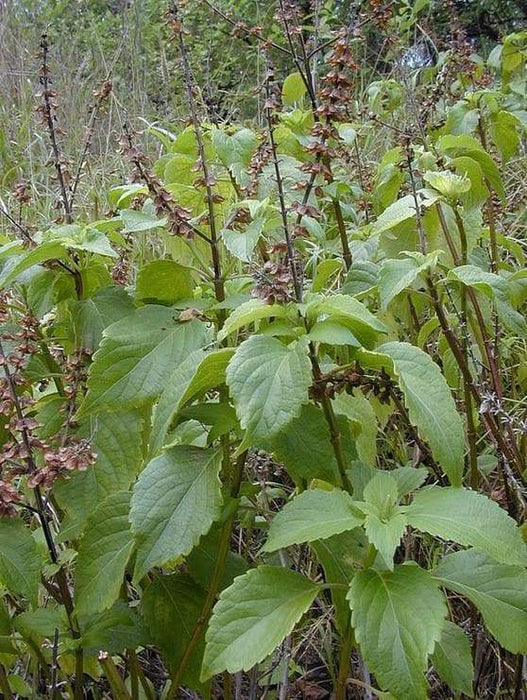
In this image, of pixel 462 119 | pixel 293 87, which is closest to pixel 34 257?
pixel 293 87

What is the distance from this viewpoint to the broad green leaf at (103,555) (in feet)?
3.59

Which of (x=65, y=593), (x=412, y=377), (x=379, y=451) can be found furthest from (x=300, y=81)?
(x=65, y=593)

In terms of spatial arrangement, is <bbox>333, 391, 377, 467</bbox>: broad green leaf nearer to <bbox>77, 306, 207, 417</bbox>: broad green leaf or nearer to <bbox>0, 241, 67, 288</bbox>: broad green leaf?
<bbox>77, 306, 207, 417</bbox>: broad green leaf

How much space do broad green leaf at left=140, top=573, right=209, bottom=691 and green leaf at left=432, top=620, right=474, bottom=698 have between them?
0.34 meters

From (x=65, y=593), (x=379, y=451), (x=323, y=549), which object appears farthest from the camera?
(x=379, y=451)

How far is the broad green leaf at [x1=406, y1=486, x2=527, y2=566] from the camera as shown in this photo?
2.84ft

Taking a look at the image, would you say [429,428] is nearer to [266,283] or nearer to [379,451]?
[266,283]

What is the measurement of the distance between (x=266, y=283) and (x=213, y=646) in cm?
42

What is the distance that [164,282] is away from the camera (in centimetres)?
118

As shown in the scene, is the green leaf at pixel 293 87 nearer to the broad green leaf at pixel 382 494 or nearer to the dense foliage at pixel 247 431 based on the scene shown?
the dense foliage at pixel 247 431

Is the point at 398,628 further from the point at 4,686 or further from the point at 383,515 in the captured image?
the point at 4,686

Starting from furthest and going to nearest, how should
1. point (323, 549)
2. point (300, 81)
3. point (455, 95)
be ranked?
point (455, 95), point (300, 81), point (323, 549)

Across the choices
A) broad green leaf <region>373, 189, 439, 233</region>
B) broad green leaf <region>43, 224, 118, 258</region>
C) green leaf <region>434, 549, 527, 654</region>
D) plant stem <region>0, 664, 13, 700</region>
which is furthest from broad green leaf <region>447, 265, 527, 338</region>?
plant stem <region>0, 664, 13, 700</region>

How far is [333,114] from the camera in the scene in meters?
1.12
